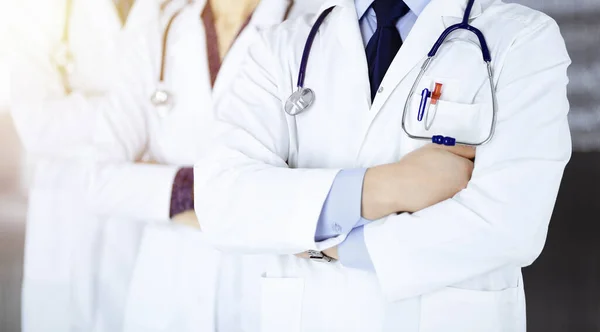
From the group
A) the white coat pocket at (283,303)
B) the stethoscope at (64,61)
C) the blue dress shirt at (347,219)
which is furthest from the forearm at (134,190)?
the blue dress shirt at (347,219)

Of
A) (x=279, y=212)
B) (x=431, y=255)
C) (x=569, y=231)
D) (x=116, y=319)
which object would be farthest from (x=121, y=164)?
(x=569, y=231)

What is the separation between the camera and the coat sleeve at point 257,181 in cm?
110

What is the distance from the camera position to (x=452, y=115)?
109 cm

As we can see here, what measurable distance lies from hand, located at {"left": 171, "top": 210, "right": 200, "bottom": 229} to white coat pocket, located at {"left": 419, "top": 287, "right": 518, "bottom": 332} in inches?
20.5

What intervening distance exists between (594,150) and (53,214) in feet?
3.92

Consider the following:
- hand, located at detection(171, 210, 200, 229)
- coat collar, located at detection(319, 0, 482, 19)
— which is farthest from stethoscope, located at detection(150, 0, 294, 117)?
coat collar, located at detection(319, 0, 482, 19)

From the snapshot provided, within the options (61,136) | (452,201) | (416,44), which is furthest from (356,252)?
(61,136)

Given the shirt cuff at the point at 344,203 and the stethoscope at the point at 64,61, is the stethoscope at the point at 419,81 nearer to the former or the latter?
the shirt cuff at the point at 344,203

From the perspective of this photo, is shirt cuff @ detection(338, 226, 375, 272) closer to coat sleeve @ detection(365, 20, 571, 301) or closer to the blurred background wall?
coat sleeve @ detection(365, 20, 571, 301)

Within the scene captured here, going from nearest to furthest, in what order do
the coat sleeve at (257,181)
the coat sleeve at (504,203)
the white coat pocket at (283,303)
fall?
the coat sleeve at (504,203), the coat sleeve at (257,181), the white coat pocket at (283,303)

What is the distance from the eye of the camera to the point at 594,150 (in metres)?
1.32

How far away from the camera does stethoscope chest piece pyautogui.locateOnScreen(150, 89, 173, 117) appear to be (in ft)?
4.73

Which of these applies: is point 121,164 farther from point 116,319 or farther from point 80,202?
point 116,319

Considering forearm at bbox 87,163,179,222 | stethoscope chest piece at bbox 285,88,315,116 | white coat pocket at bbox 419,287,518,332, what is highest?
stethoscope chest piece at bbox 285,88,315,116
